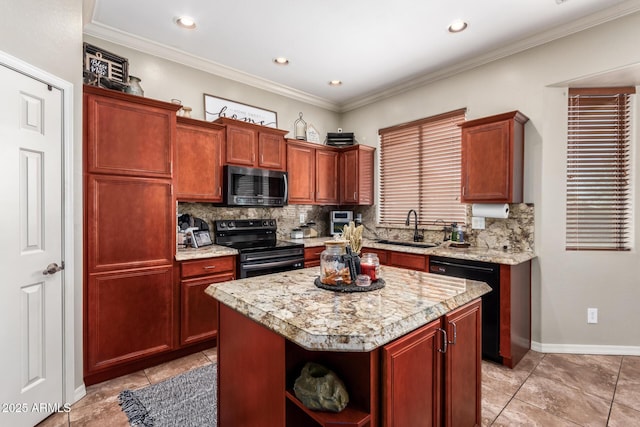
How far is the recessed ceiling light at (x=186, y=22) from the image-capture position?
2633mm

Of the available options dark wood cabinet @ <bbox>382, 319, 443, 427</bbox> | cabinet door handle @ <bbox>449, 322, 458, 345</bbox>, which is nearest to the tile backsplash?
cabinet door handle @ <bbox>449, 322, 458, 345</bbox>

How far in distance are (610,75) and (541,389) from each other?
2.67 metres

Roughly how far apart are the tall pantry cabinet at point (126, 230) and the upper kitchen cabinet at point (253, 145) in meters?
0.70

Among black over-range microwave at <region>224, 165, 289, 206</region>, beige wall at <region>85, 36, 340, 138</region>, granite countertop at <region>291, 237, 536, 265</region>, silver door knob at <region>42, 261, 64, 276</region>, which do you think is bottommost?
granite countertop at <region>291, 237, 536, 265</region>

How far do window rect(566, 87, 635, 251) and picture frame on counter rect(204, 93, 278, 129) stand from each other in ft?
10.8

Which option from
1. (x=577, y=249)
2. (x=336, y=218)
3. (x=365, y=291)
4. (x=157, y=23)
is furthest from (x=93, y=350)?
(x=577, y=249)

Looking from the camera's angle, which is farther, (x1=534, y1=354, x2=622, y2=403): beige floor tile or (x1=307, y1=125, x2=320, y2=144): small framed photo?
(x1=307, y1=125, x2=320, y2=144): small framed photo

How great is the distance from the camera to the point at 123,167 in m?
2.43

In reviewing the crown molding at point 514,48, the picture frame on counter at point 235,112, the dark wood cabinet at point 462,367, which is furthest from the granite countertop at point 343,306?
the crown molding at point 514,48

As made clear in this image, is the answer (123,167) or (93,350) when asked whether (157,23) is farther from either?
(93,350)

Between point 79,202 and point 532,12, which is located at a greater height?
point 532,12

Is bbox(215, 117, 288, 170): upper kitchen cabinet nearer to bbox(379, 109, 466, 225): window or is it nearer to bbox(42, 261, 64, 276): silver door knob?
bbox(379, 109, 466, 225): window

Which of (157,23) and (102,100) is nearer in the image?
(102,100)

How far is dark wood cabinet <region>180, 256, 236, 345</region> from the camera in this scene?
9.01ft
